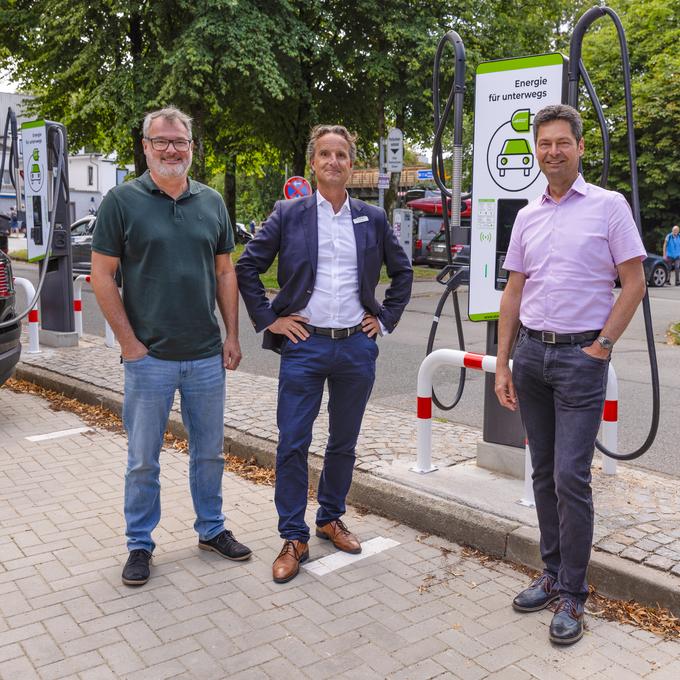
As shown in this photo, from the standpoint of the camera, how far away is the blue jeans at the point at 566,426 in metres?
3.19

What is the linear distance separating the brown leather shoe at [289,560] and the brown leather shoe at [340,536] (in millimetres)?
219

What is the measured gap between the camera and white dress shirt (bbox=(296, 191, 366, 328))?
3.81 metres

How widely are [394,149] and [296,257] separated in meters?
15.2

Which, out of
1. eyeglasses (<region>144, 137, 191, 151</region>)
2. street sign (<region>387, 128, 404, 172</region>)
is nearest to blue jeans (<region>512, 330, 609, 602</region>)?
eyeglasses (<region>144, 137, 191, 151</region>)

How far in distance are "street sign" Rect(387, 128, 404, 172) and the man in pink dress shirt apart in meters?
15.3

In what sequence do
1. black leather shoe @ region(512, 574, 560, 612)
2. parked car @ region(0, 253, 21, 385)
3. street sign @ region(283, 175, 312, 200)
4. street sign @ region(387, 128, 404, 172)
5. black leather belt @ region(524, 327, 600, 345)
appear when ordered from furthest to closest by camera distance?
street sign @ region(387, 128, 404, 172)
street sign @ region(283, 175, 312, 200)
parked car @ region(0, 253, 21, 385)
black leather shoe @ region(512, 574, 560, 612)
black leather belt @ region(524, 327, 600, 345)

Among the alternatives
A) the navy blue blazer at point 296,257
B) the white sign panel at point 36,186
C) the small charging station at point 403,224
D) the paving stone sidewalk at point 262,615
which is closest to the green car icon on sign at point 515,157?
the navy blue blazer at point 296,257

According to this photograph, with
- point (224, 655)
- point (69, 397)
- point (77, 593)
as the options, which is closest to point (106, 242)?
point (77, 593)

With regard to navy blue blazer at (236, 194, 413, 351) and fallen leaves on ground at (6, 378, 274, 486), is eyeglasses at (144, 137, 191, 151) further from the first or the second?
fallen leaves on ground at (6, 378, 274, 486)

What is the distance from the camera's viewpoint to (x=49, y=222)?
367 inches

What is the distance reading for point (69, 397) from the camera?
24.4ft

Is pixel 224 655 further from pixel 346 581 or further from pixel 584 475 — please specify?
pixel 584 475

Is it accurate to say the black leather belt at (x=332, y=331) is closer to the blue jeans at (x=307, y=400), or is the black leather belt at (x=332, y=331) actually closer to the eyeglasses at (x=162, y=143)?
the blue jeans at (x=307, y=400)

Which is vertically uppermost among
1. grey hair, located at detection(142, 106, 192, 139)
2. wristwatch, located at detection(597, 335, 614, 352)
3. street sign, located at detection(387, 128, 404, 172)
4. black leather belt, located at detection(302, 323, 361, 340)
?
street sign, located at detection(387, 128, 404, 172)
